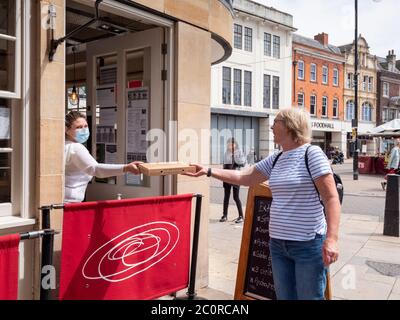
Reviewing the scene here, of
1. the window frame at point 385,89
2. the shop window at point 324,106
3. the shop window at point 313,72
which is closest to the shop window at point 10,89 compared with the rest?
the shop window at point 313,72

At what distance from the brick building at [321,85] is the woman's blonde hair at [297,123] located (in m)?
33.8

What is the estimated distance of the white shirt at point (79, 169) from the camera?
3374 mm

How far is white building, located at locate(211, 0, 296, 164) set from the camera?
29.3m

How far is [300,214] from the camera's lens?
2740 millimetres

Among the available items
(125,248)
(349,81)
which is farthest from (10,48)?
(349,81)

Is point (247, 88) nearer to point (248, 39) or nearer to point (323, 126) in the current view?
point (248, 39)

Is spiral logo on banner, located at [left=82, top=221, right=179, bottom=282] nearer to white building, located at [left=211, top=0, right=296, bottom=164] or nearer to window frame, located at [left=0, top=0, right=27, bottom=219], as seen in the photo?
window frame, located at [left=0, top=0, right=27, bottom=219]

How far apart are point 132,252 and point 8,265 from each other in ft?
3.92

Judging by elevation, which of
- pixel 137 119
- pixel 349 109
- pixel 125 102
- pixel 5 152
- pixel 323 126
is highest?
pixel 349 109

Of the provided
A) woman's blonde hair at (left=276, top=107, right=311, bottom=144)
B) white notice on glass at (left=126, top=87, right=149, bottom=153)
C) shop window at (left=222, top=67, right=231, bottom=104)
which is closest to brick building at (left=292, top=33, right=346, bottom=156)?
shop window at (left=222, top=67, right=231, bottom=104)

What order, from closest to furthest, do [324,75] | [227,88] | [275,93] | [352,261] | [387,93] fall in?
1. [352,261]
2. [227,88]
3. [275,93]
4. [324,75]
5. [387,93]

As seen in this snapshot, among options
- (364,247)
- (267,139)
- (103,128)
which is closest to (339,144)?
(267,139)

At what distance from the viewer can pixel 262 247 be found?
396 centimetres

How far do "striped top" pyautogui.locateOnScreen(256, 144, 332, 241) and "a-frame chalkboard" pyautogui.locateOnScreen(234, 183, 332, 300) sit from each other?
1.12 meters
